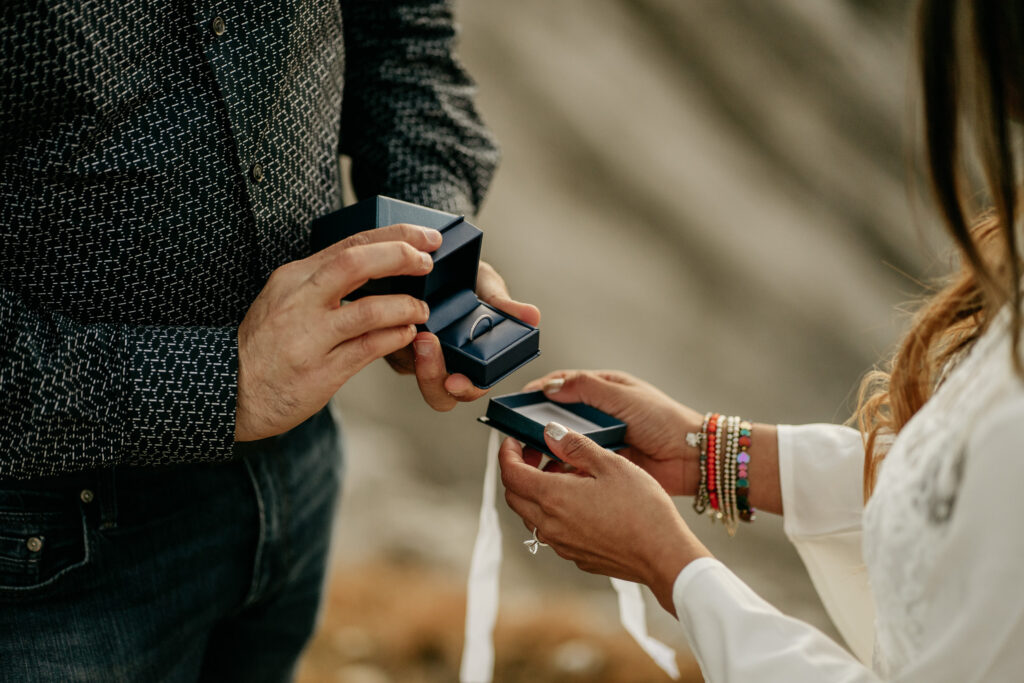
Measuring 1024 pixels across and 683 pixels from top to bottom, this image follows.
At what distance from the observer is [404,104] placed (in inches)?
47.3

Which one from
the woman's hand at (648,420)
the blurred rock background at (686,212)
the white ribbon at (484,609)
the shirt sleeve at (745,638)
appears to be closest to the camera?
the shirt sleeve at (745,638)

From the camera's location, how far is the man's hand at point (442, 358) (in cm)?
96

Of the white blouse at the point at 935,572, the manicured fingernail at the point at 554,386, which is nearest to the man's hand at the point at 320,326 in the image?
A: the manicured fingernail at the point at 554,386

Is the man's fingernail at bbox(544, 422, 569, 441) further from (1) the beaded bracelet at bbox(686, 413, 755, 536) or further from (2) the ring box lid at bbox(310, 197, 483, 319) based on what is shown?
(1) the beaded bracelet at bbox(686, 413, 755, 536)

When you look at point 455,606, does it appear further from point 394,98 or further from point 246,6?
point 246,6

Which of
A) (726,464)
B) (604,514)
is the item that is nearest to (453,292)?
(604,514)

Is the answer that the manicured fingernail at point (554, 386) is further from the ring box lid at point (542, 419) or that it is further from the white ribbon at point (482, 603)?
the white ribbon at point (482, 603)

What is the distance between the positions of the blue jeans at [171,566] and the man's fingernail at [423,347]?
23cm

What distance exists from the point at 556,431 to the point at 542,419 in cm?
17

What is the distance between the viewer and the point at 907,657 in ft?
2.28

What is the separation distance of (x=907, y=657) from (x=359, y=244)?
2.26ft

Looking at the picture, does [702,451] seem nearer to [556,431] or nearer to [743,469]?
[743,469]

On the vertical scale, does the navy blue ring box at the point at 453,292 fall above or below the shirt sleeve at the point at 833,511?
above

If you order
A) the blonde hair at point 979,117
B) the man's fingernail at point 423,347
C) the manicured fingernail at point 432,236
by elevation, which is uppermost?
the blonde hair at point 979,117
